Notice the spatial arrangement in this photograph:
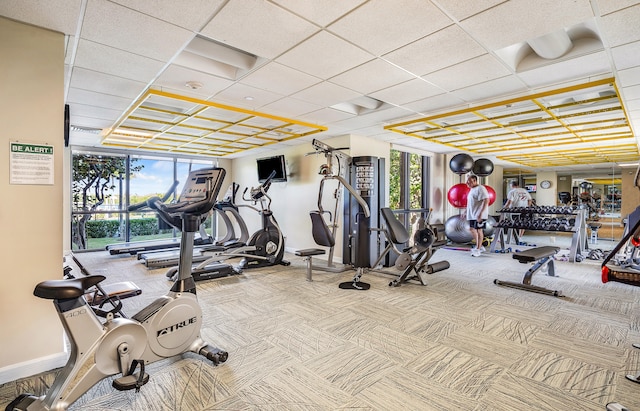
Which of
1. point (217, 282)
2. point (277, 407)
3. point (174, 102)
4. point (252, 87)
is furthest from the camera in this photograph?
point (217, 282)

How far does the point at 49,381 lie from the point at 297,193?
553cm

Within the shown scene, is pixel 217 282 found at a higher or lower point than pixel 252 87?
lower

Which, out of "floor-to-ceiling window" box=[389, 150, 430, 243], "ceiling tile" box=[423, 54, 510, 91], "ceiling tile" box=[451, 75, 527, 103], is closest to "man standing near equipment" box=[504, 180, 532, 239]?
"floor-to-ceiling window" box=[389, 150, 430, 243]

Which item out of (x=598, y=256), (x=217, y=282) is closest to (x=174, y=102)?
(x=217, y=282)

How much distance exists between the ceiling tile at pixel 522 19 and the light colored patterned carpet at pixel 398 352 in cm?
261

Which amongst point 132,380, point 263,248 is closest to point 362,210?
point 263,248

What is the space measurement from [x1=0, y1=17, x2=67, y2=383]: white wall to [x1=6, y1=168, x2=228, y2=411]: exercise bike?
1.40 ft

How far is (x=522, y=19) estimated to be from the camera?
225 cm

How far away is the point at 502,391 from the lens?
2.12m

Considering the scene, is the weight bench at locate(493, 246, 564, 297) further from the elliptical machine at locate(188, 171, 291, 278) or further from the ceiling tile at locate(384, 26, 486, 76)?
the elliptical machine at locate(188, 171, 291, 278)

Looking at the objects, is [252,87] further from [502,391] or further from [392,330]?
[502,391]

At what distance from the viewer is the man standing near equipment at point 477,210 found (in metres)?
7.08

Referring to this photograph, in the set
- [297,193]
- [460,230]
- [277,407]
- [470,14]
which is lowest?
[277,407]

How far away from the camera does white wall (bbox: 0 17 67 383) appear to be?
2.20m
